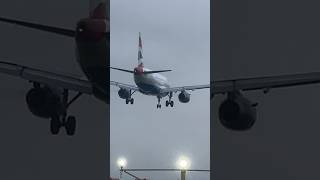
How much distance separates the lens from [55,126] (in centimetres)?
359

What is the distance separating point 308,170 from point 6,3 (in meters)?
2.30

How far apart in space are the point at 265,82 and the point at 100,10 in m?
1.22

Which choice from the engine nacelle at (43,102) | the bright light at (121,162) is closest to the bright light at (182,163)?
the bright light at (121,162)

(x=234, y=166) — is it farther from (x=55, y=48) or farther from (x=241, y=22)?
(x=55, y=48)

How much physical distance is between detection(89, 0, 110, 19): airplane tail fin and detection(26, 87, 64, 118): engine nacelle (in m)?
0.59

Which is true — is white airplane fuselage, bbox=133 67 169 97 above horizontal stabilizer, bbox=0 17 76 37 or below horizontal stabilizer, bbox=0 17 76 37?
below

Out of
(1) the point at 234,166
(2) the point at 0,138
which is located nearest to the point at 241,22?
(1) the point at 234,166

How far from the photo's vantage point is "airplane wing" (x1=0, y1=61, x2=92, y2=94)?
3.56 m

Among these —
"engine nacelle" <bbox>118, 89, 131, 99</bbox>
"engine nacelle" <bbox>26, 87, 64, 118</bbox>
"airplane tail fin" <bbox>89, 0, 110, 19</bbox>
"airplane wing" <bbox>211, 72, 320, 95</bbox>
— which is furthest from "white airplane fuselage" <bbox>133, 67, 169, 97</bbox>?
"engine nacelle" <bbox>26, 87, 64, 118</bbox>

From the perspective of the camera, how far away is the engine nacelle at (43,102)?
3.56 meters

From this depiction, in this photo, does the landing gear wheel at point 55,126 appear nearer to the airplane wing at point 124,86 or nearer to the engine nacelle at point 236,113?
the airplane wing at point 124,86

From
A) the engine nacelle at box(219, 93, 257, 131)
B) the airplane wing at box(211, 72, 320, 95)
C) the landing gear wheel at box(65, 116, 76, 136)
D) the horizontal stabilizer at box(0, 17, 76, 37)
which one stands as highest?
the horizontal stabilizer at box(0, 17, 76, 37)

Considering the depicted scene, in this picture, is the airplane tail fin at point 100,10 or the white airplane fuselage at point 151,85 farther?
the airplane tail fin at point 100,10

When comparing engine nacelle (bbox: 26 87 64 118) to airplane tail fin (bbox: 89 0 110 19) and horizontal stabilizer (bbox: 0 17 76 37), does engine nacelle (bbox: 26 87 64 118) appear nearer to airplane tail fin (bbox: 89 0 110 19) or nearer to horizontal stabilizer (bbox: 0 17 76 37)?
horizontal stabilizer (bbox: 0 17 76 37)
